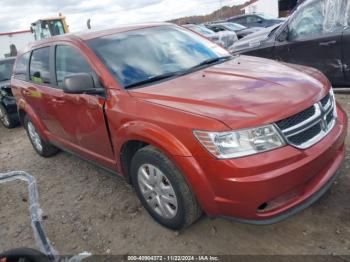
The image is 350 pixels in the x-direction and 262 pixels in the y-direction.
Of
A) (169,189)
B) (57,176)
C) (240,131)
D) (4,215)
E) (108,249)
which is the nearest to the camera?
(240,131)

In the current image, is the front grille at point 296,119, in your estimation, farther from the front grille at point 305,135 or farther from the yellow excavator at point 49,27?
the yellow excavator at point 49,27

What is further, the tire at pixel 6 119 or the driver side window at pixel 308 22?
the tire at pixel 6 119

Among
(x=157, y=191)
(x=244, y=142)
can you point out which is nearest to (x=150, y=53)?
(x=157, y=191)

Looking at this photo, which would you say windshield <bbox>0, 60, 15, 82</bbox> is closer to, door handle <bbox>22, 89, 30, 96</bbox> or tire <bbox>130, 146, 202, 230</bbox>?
door handle <bbox>22, 89, 30, 96</bbox>

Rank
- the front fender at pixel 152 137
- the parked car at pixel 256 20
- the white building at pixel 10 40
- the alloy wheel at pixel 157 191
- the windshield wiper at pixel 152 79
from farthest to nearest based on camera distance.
→ the white building at pixel 10 40 < the parked car at pixel 256 20 < the windshield wiper at pixel 152 79 < the alloy wheel at pixel 157 191 < the front fender at pixel 152 137

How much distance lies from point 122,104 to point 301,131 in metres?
1.45

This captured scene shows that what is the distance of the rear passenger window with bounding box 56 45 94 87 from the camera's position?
11.9 ft

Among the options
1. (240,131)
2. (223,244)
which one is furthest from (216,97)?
(223,244)

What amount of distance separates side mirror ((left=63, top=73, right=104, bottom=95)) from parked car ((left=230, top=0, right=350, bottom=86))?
385 centimetres

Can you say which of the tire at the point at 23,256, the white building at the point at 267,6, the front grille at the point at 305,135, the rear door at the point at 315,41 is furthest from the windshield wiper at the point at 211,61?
the white building at the point at 267,6

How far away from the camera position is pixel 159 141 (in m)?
2.74

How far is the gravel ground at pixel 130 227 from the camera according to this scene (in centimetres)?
284

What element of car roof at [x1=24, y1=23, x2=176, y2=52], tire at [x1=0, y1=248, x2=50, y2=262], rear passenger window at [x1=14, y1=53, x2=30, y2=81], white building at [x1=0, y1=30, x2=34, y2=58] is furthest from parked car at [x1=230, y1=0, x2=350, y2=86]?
white building at [x1=0, y1=30, x2=34, y2=58]

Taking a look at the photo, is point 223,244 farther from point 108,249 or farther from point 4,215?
point 4,215
